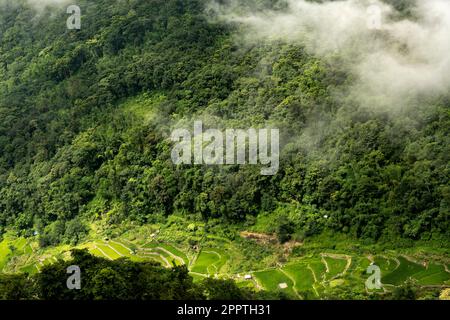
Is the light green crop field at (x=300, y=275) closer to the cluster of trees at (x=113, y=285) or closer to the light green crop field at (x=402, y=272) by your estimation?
the light green crop field at (x=402, y=272)

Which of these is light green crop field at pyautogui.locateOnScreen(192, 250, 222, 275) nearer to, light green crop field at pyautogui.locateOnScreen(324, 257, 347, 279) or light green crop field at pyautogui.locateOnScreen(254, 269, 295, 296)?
light green crop field at pyautogui.locateOnScreen(254, 269, 295, 296)

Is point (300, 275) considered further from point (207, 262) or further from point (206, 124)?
point (206, 124)

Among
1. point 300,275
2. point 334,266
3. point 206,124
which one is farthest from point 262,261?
point 206,124

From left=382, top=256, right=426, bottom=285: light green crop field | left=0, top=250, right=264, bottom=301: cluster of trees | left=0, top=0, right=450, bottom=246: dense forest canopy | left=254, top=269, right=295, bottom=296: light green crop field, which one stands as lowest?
left=254, top=269, right=295, bottom=296: light green crop field

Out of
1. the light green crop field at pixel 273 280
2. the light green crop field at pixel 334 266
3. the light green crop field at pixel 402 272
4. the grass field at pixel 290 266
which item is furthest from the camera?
the light green crop field at pixel 334 266

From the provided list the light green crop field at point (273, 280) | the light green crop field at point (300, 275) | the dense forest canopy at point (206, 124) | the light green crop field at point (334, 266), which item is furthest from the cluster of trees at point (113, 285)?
the dense forest canopy at point (206, 124)

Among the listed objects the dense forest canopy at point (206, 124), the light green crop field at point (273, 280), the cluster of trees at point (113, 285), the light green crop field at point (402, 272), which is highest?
the dense forest canopy at point (206, 124)

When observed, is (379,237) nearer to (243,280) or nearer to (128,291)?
(243,280)

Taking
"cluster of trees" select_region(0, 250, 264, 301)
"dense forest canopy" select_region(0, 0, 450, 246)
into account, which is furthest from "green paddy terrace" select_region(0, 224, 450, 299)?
"cluster of trees" select_region(0, 250, 264, 301)

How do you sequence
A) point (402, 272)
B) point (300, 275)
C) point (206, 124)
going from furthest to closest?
point (206, 124), point (300, 275), point (402, 272)
